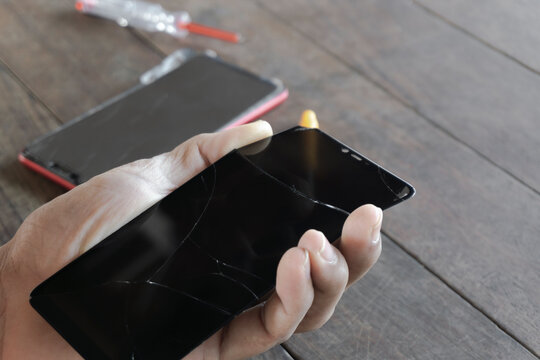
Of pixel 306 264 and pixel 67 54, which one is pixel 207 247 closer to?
pixel 306 264

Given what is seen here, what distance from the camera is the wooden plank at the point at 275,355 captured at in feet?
1.80

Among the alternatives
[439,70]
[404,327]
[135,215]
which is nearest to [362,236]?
[404,327]

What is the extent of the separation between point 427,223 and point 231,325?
0.25 metres

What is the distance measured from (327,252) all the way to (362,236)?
3cm

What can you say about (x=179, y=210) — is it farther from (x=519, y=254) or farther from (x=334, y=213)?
(x=519, y=254)

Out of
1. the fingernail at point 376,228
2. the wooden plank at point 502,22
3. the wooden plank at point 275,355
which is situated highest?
the fingernail at point 376,228

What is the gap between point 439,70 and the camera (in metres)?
0.87

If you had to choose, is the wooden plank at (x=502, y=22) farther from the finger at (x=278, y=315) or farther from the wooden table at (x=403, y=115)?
the finger at (x=278, y=315)

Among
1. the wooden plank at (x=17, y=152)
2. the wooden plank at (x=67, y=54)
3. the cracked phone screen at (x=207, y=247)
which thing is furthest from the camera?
the wooden plank at (x=67, y=54)

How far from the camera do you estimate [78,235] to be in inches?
22.6

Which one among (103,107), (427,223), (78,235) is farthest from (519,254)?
(103,107)

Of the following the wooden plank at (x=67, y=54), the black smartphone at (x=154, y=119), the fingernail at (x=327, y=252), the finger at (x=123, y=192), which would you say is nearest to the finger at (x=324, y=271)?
the fingernail at (x=327, y=252)

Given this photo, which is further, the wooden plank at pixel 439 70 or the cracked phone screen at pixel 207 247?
the wooden plank at pixel 439 70

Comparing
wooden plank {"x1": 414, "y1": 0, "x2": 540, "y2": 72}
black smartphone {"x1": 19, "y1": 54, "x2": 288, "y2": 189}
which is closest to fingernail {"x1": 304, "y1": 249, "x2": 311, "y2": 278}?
black smartphone {"x1": 19, "y1": 54, "x2": 288, "y2": 189}
